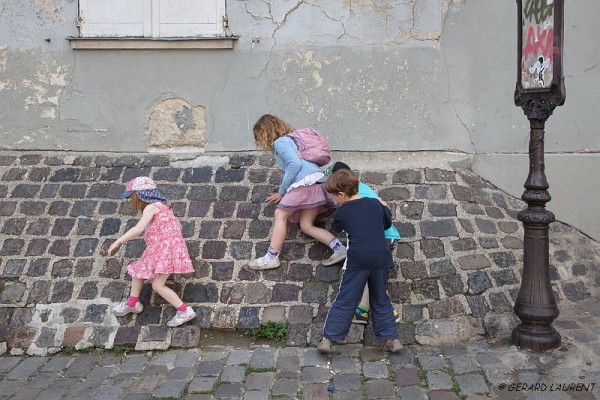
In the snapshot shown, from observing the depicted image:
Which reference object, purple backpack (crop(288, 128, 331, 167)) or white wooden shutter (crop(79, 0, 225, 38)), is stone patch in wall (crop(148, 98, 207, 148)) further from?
purple backpack (crop(288, 128, 331, 167))

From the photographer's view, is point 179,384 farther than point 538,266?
No

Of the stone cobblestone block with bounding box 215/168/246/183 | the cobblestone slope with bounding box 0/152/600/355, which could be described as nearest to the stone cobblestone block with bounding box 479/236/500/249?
the cobblestone slope with bounding box 0/152/600/355

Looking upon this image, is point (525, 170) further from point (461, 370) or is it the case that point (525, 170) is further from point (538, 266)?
point (461, 370)

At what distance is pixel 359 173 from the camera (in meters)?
6.85

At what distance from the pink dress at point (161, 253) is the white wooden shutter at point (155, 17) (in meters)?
2.37

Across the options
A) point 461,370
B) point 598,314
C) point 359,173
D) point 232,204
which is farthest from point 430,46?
point 461,370

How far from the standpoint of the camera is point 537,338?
4.92 metres

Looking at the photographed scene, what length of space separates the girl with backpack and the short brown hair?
819 mm

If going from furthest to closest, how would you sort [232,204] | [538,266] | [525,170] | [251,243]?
[525,170] < [232,204] < [251,243] < [538,266]

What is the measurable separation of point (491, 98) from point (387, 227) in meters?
2.59

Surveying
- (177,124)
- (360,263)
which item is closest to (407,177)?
(360,263)

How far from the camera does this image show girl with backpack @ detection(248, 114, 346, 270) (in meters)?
5.75

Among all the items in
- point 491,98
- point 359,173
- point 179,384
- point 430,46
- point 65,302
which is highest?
point 430,46

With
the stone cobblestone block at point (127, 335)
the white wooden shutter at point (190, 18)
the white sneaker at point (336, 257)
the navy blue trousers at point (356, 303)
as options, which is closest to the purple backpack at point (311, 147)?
the white sneaker at point (336, 257)
